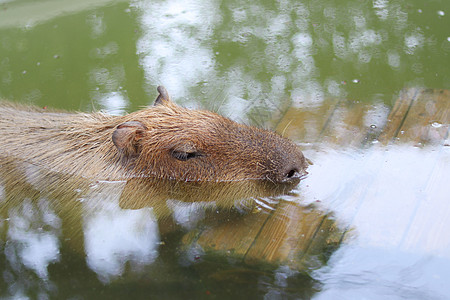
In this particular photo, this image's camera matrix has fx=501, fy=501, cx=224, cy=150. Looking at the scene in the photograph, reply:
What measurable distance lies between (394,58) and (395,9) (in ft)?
3.17

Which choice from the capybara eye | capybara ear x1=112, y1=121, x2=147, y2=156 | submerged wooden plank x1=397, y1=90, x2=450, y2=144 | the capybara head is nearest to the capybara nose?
the capybara head

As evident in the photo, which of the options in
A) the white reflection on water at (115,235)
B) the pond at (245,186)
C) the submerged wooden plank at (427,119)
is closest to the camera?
the pond at (245,186)

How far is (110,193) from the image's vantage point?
13.3 feet

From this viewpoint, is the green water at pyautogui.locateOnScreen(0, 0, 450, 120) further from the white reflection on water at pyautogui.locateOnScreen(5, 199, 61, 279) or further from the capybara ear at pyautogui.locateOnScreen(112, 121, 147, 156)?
the white reflection on water at pyautogui.locateOnScreen(5, 199, 61, 279)

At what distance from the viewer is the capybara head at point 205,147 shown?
377cm

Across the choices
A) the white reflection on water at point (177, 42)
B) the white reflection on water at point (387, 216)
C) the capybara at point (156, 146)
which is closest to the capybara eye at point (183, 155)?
the capybara at point (156, 146)

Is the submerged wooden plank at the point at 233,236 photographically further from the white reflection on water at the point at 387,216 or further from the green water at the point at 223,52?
the green water at the point at 223,52

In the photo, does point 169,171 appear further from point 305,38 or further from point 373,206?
point 305,38

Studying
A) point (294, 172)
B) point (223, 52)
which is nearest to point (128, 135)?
point (294, 172)

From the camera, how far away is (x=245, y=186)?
3.86 metres

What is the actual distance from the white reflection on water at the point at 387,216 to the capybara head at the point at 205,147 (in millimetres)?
291

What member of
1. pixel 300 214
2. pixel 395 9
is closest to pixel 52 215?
pixel 300 214

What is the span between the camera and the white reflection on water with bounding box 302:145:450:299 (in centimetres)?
302

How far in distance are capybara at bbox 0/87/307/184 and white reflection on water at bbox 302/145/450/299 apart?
1.11ft
